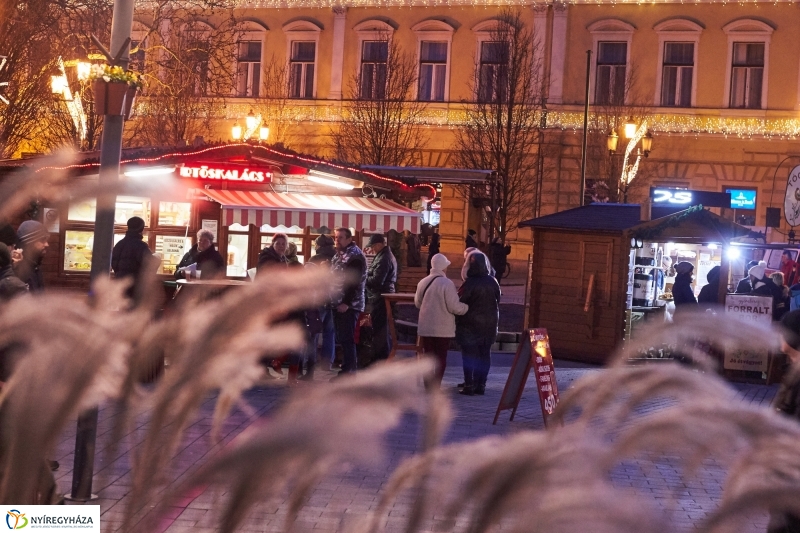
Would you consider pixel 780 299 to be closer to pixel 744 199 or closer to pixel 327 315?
pixel 327 315

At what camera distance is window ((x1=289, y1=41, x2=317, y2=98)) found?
138 feet

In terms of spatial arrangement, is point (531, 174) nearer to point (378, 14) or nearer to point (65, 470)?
point (378, 14)

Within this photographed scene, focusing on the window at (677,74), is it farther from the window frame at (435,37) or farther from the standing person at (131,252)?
the standing person at (131,252)

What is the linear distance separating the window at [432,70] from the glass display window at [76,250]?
2468 cm

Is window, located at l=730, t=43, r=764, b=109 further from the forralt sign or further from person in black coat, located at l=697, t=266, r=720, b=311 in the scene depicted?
the forralt sign

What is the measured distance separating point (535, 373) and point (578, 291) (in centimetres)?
706

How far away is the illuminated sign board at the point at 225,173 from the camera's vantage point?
57.5 feet

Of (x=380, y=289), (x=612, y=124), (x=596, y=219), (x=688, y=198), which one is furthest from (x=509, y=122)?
(x=380, y=289)

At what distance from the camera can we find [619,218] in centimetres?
1772

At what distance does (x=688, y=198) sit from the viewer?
22641 mm

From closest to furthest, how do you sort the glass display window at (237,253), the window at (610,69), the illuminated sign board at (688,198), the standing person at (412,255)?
the glass display window at (237,253) → the illuminated sign board at (688,198) → the standing person at (412,255) → the window at (610,69)

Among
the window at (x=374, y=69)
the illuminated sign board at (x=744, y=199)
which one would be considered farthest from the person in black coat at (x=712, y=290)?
the window at (x=374, y=69)

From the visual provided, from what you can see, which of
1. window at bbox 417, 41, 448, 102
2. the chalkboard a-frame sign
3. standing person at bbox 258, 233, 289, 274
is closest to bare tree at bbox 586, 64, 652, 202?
window at bbox 417, 41, 448, 102

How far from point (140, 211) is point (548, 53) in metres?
24.5
